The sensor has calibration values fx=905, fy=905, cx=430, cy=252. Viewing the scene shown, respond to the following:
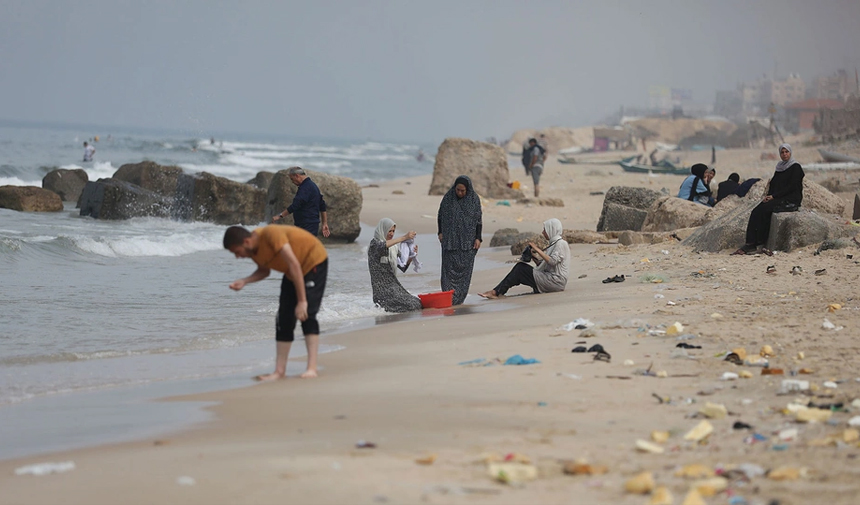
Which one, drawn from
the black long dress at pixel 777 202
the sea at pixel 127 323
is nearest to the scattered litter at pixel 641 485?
the sea at pixel 127 323

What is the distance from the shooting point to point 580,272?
12.2m

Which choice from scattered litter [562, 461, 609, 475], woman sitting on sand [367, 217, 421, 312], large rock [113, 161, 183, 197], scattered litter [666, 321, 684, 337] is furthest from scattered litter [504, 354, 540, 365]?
large rock [113, 161, 183, 197]

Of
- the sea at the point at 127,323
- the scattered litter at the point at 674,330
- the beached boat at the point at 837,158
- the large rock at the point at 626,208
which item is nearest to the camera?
the sea at the point at 127,323

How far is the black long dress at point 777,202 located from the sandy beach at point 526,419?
3005 millimetres

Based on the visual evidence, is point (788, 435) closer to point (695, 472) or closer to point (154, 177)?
point (695, 472)

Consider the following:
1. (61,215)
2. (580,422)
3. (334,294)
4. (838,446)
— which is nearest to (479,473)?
(580,422)

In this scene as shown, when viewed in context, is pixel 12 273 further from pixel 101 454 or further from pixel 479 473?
pixel 479 473

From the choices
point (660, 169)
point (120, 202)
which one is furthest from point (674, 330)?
point (660, 169)

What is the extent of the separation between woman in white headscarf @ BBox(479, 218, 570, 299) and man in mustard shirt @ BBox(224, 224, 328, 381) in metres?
4.69

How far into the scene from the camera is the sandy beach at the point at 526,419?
3752 millimetres

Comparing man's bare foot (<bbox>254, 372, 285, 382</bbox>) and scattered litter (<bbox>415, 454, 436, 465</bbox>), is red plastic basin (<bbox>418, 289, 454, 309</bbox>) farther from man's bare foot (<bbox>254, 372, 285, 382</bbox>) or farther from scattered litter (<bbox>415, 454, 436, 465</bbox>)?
scattered litter (<bbox>415, 454, 436, 465</bbox>)

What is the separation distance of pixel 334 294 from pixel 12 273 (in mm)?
5134

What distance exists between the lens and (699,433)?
430 cm

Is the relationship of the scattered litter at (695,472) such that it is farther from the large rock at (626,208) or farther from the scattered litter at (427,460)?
the large rock at (626,208)
